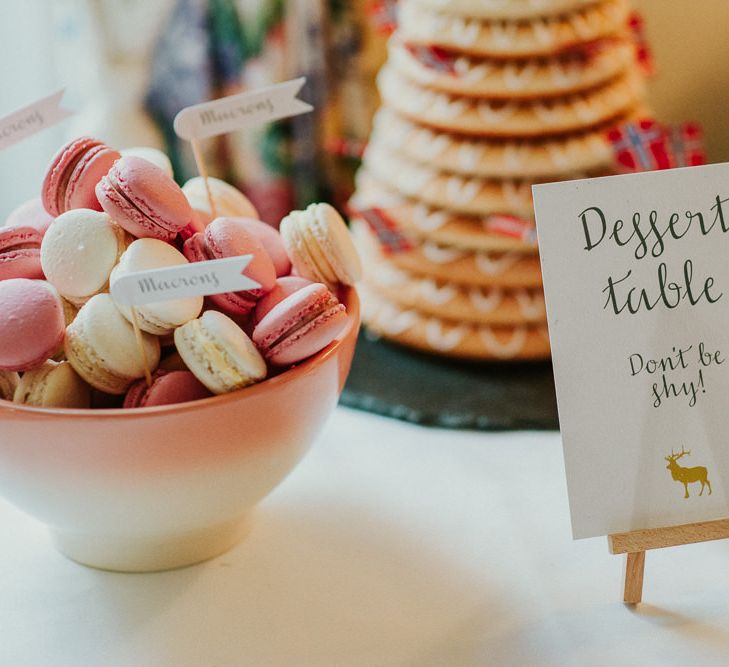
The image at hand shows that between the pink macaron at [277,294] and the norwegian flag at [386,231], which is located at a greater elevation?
the pink macaron at [277,294]

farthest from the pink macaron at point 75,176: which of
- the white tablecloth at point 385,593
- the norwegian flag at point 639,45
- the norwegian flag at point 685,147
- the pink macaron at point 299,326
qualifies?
the norwegian flag at point 639,45

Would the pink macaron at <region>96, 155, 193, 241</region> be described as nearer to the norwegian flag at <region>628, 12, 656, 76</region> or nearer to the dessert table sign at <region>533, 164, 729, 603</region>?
the dessert table sign at <region>533, 164, 729, 603</region>

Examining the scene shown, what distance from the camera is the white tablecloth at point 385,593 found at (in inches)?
28.7

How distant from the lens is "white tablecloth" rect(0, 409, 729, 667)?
0.73 meters

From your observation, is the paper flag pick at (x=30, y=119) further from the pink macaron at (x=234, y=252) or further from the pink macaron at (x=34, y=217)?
the pink macaron at (x=234, y=252)

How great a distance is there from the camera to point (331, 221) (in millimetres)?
836

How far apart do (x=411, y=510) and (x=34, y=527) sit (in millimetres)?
367

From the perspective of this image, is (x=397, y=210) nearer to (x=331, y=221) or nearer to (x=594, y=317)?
(x=331, y=221)

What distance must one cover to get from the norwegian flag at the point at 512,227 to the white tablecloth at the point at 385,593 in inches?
12.3

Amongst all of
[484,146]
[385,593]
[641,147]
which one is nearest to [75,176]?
[385,593]

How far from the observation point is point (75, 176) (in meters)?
0.79

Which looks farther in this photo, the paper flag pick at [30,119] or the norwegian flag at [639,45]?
the norwegian flag at [639,45]

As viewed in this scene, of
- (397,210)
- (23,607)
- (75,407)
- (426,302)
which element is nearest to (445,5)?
(397,210)

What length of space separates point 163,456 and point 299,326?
14 centimetres
